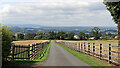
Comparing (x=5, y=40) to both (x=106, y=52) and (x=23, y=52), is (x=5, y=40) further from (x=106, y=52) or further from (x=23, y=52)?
(x=106, y=52)

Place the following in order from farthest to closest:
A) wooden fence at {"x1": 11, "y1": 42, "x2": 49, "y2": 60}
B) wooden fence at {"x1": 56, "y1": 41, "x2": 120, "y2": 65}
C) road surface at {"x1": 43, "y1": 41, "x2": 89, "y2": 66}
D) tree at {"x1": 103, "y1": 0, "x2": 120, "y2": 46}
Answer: tree at {"x1": 103, "y1": 0, "x2": 120, "y2": 46}, wooden fence at {"x1": 11, "y1": 42, "x2": 49, "y2": 60}, road surface at {"x1": 43, "y1": 41, "x2": 89, "y2": 66}, wooden fence at {"x1": 56, "y1": 41, "x2": 120, "y2": 65}

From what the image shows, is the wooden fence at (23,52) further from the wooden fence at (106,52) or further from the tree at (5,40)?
the wooden fence at (106,52)

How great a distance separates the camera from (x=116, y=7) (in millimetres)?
20922

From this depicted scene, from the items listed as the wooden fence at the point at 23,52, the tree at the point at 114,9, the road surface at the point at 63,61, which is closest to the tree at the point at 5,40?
the wooden fence at the point at 23,52

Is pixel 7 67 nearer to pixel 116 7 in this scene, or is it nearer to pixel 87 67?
pixel 87 67

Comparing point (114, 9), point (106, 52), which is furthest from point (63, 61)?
point (114, 9)

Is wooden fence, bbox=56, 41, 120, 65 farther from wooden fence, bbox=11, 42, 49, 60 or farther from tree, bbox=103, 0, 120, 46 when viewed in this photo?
wooden fence, bbox=11, 42, 49, 60

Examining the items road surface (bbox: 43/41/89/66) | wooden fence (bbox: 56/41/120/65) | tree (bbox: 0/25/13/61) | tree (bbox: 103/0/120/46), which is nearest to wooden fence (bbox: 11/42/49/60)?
tree (bbox: 0/25/13/61)

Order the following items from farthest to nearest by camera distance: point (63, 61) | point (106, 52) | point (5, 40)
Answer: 1. point (106, 52)
2. point (63, 61)
3. point (5, 40)

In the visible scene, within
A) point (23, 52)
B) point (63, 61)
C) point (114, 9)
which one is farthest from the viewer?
point (114, 9)

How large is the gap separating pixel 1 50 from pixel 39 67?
2634 mm

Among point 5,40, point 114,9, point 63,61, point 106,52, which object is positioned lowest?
point 63,61

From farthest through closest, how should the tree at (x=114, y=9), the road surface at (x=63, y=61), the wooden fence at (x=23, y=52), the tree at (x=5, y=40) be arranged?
the tree at (x=114, y=9)
the wooden fence at (x=23, y=52)
the road surface at (x=63, y=61)
the tree at (x=5, y=40)

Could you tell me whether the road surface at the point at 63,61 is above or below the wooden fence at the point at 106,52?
below
